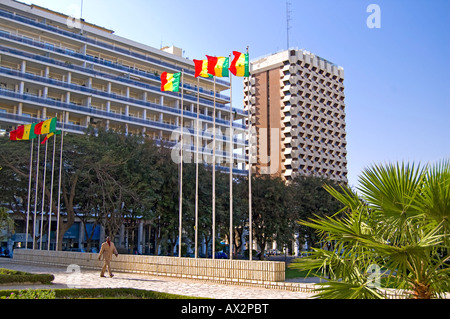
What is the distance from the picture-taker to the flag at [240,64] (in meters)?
23.0

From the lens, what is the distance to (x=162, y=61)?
79312 millimetres

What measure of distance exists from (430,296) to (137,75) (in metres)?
69.9

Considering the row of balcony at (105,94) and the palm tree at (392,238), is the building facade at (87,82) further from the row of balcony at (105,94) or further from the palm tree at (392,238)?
the palm tree at (392,238)

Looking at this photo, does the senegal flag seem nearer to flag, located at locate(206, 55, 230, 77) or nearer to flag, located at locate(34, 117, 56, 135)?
flag, located at locate(34, 117, 56, 135)

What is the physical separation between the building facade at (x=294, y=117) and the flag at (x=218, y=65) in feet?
238

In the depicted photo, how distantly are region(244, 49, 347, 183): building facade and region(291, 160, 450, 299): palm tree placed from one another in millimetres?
88927

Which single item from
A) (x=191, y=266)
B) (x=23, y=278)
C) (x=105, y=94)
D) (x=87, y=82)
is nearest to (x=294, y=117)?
(x=105, y=94)

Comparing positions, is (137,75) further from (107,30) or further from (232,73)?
(232,73)

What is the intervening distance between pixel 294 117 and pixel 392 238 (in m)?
94.7

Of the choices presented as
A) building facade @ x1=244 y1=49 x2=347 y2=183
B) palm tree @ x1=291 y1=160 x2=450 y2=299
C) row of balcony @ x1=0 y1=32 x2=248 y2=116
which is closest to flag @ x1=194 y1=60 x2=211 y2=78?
palm tree @ x1=291 y1=160 x2=450 y2=299

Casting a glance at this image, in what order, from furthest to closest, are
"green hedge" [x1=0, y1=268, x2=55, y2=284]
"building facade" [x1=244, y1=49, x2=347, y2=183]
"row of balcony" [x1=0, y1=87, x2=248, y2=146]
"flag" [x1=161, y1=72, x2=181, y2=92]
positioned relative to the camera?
"building facade" [x1=244, y1=49, x2=347, y2=183]
"row of balcony" [x1=0, y1=87, x2=248, y2=146]
"flag" [x1=161, y1=72, x2=181, y2=92]
"green hedge" [x1=0, y1=268, x2=55, y2=284]

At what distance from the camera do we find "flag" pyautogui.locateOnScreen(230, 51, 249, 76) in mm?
22953

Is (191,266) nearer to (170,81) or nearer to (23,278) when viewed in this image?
(23,278)

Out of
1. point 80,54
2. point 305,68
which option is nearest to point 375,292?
point 80,54
